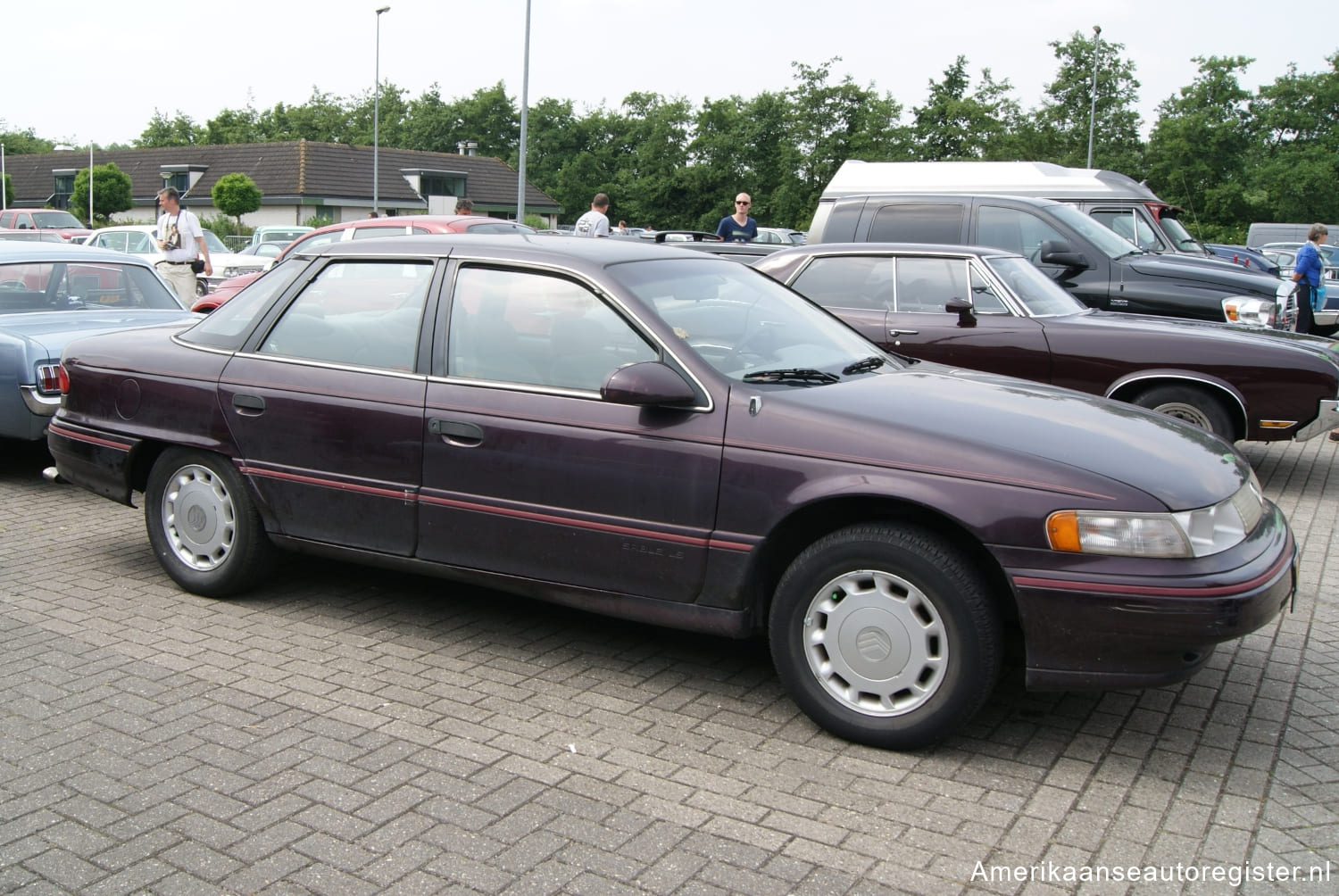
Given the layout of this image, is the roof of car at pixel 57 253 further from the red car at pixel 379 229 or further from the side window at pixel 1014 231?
the side window at pixel 1014 231

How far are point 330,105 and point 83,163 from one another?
134 ft

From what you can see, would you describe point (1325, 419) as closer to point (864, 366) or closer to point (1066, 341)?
point (1066, 341)

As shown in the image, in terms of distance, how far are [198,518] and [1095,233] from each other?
7.88 meters

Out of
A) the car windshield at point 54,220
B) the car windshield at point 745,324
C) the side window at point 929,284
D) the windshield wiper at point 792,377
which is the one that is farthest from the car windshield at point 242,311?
the car windshield at point 54,220

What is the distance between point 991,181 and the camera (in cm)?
1336

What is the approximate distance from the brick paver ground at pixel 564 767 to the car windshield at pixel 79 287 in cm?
369

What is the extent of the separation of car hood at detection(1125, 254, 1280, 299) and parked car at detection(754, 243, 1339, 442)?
1.50 meters

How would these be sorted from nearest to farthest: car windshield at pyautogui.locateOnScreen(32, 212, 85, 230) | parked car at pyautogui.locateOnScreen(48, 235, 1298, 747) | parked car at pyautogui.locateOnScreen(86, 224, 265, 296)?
1. parked car at pyautogui.locateOnScreen(48, 235, 1298, 747)
2. parked car at pyautogui.locateOnScreen(86, 224, 265, 296)
3. car windshield at pyautogui.locateOnScreen(32, 212, 85, 230)

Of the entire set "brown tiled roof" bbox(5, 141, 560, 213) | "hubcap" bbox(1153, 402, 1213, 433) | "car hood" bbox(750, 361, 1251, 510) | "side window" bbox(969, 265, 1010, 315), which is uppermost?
"brown tiled roof" bbox(5, 141, 560, 213)

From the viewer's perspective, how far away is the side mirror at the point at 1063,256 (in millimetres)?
9875

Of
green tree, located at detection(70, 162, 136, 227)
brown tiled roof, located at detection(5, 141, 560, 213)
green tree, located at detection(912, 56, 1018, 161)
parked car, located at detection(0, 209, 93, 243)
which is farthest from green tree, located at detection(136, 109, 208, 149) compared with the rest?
parked car, located at detection(0, 209, 93, 243)

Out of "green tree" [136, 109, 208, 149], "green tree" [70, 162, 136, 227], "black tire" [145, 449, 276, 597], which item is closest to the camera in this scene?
"black tire" [145, 449, 276, 597]

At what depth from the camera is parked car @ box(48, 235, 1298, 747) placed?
12.2 ft

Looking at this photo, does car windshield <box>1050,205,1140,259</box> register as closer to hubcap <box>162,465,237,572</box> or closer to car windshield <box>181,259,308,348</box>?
car windshield <box>181,259,308,348</box>
